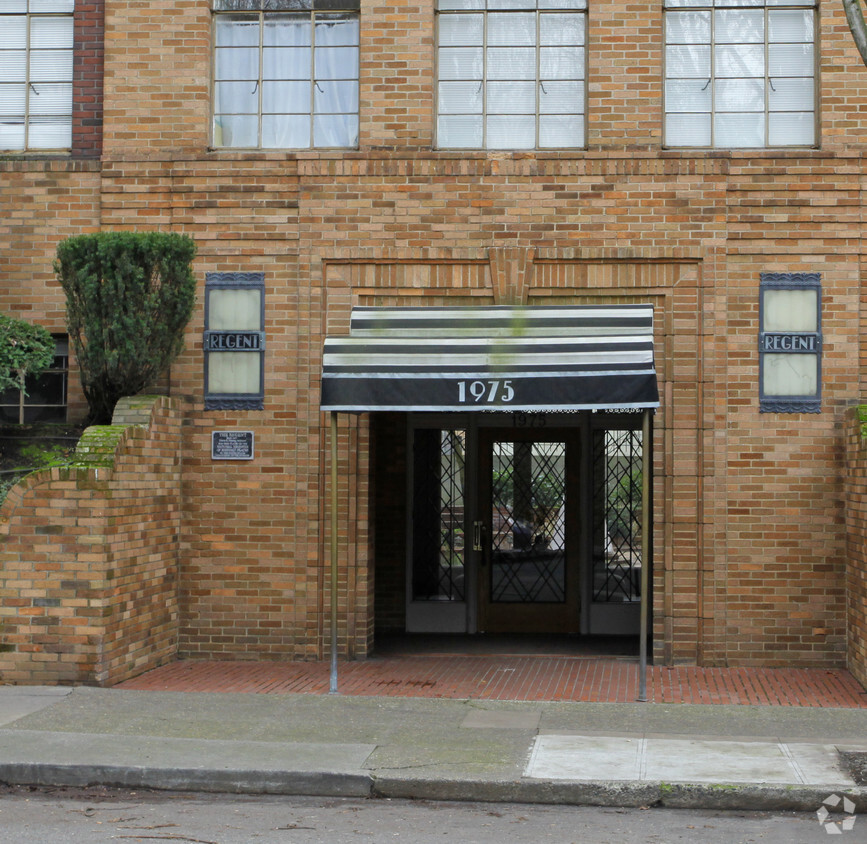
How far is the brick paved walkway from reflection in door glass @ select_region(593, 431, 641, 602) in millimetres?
1991

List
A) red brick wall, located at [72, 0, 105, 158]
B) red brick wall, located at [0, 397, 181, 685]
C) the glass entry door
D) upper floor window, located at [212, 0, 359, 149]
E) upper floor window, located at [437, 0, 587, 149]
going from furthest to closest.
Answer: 1. the glass entry door
2. red brick wall, located at [72, 0, 105, 158]
3. upper floor window, located at [212, 0, 359, 149]
4. upper floor window, located at [437, 0, 587, 149]
5. red brick wall, located at [0, 397, 181, 685]

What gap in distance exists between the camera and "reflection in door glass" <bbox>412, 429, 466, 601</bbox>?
13.7 metres

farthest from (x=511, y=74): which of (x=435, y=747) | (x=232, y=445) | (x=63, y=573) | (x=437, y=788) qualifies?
(x=437, y=788)

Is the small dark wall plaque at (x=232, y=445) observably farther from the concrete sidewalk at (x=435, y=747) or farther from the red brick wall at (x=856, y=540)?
the red brick wall at (x=856, y=540)

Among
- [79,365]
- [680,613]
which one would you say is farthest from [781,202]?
[79,365]

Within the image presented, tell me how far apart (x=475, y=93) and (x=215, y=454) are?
4298mm

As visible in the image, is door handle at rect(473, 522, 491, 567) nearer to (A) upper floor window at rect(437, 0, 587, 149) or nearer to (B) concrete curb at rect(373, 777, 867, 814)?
(A) upper floor window at rect(437, 0, 587, 149)

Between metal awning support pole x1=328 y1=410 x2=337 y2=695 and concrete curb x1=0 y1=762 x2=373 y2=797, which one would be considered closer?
concrete curb x1=0 y1=762 x2=373 y2=797

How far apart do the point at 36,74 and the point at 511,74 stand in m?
→ 4.74

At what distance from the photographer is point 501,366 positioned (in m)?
9.70

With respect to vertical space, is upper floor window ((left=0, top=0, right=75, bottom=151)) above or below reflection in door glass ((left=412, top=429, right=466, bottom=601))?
above

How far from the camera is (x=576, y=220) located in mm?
11320

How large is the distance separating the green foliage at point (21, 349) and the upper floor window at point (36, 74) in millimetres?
2119

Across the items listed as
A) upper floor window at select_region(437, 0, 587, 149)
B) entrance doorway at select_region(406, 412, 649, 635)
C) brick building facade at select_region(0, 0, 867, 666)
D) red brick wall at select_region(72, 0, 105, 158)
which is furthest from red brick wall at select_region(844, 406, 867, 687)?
red brick wall at select_region(72, 0, 105, 158)
